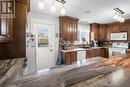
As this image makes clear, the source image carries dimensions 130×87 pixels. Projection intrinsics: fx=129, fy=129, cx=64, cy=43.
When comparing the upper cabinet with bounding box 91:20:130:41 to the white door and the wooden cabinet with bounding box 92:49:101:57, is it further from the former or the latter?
the white door

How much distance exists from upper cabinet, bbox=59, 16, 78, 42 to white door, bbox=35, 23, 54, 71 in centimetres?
47

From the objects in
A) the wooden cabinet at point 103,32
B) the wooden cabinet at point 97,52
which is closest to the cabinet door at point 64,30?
Result: the wooden cabinet at point 97,52

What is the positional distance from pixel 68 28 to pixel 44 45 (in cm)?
132

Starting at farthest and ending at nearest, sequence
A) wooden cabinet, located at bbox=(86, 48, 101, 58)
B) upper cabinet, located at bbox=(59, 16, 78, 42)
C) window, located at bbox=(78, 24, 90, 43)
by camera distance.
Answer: window, located at bbox=(78, 24, 90, 43)
wooden cabinet, located at bbox=(86, 48, 101, 58)
upper cabinet, located at bbox=(59, 16, 78, 42)

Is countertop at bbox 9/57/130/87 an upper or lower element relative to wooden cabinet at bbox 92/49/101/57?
upper

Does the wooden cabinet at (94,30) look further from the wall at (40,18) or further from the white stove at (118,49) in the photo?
the wall at (40,18)

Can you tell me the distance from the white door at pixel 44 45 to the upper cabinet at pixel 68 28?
47 centimetres

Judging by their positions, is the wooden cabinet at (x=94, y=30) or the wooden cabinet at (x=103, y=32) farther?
the wooden cabinet at (x=103, y=32)

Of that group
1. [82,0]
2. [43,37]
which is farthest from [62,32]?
[82,0]

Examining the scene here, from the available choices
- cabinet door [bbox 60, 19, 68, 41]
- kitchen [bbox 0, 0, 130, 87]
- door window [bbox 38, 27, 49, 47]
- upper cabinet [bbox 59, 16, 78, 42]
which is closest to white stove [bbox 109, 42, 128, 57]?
kitchen [bbox 0, 0, 130, 87]

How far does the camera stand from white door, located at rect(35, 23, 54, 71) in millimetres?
4688

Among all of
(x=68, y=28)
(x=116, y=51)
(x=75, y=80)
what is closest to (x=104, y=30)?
(x=116, y=51)

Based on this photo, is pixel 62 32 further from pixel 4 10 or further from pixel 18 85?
pixel 18 85

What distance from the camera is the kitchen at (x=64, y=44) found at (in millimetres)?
1034
